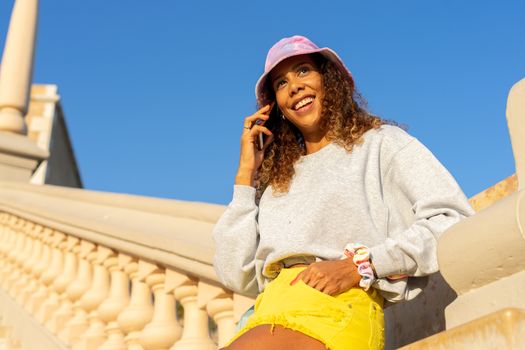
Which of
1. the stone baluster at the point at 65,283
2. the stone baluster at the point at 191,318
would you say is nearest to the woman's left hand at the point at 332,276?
the stone baluster at the point at 191,318

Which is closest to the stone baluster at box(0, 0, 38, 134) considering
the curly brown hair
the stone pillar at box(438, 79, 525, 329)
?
the curly brown hair

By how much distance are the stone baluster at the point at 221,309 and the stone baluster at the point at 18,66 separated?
423 centimetres

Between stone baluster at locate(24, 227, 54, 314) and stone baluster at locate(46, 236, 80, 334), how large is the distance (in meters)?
0.29

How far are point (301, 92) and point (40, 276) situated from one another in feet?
9.37

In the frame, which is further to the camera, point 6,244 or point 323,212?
point 6,244

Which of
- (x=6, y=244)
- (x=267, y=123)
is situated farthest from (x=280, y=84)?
(x=6, y=244)

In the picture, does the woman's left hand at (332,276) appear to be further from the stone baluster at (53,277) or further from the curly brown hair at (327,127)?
the stone baluster at (53,277)

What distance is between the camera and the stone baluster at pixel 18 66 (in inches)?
249

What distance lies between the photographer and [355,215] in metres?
1.90

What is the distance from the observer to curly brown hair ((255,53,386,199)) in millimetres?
2117

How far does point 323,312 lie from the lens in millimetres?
1673

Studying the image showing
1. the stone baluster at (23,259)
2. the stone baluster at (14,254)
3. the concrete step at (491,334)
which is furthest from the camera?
the stone baluster at (14,254)

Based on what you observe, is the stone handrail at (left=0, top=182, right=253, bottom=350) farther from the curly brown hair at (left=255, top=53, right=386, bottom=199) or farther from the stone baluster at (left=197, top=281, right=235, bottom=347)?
the curly brown hair at (left=255, top=53, right=386, bottom=199)

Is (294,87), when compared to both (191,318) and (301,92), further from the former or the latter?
(191,318)
